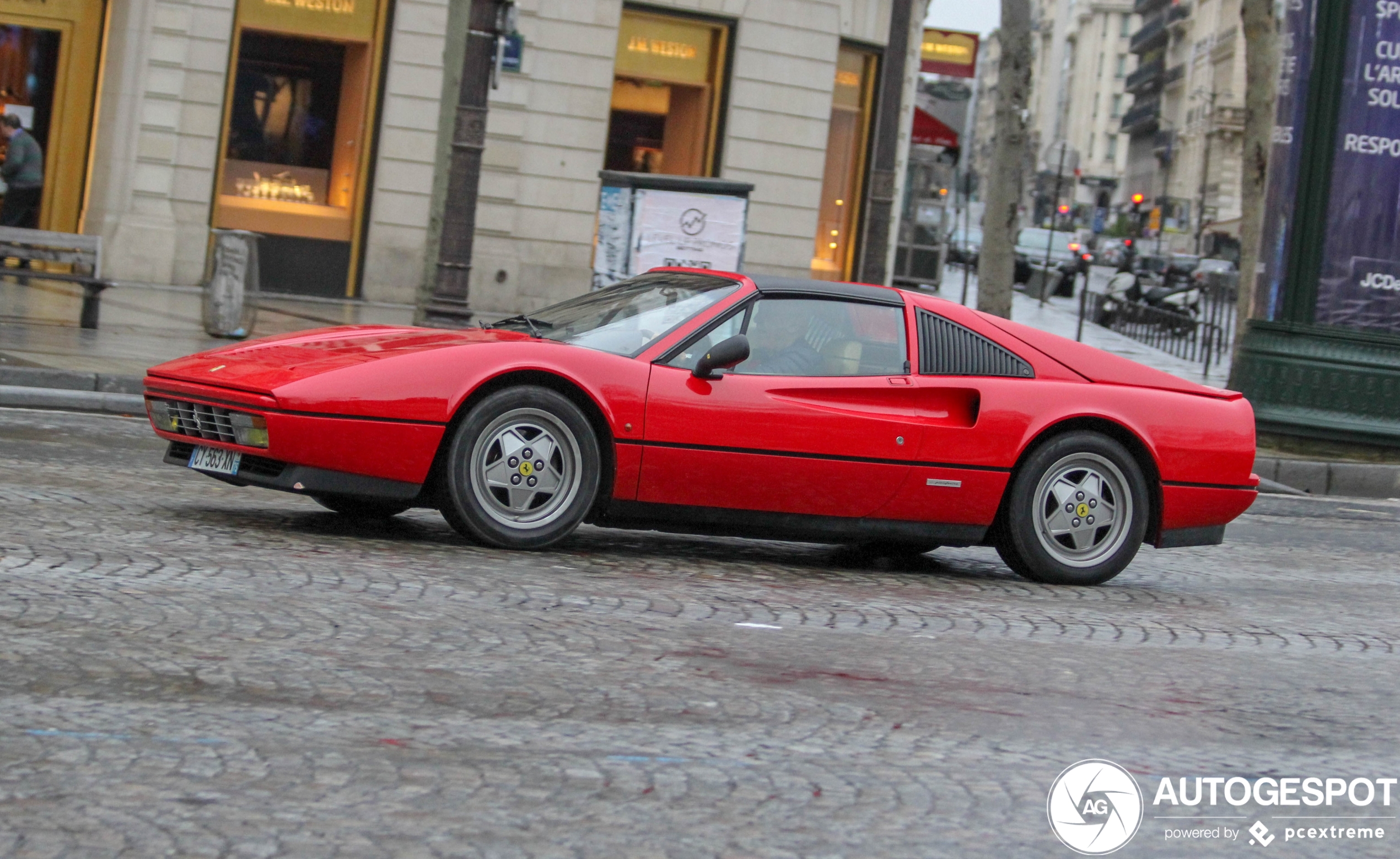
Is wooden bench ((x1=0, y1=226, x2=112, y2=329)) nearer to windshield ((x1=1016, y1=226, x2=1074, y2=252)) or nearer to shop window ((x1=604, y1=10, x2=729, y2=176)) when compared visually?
shop window ((x1=604, y1=10, x2=729, y2=176))

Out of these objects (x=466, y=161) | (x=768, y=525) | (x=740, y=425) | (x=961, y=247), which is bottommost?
(x=768, y=525)

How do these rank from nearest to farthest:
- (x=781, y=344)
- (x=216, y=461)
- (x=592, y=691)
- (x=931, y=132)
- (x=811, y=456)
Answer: (x=592, y=691)
(x=216, y=461)
(x=811, y=456)
(x=781, y=344)
(x=931, y=132)

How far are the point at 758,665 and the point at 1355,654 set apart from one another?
2456mm

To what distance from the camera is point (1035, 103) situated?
179000mm

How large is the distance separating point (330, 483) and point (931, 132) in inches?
1349

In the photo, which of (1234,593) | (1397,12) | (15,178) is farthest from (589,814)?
(15,178)

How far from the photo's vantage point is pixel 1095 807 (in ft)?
13.1

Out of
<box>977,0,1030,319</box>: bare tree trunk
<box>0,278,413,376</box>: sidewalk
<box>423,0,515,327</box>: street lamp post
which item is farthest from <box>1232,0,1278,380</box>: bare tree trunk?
<box>0,278,413,376</box>: sidewalk

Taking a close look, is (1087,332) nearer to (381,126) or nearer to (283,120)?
(381,126)

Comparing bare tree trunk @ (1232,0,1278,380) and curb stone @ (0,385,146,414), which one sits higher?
bare tree trunk @ (1232,0,1278,380)

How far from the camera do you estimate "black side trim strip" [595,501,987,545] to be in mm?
6637

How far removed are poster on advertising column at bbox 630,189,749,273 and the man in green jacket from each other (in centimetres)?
808

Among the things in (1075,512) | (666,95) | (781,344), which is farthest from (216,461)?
(666,95)

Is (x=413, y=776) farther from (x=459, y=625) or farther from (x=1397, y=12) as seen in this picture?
(x=1397, y=12)
